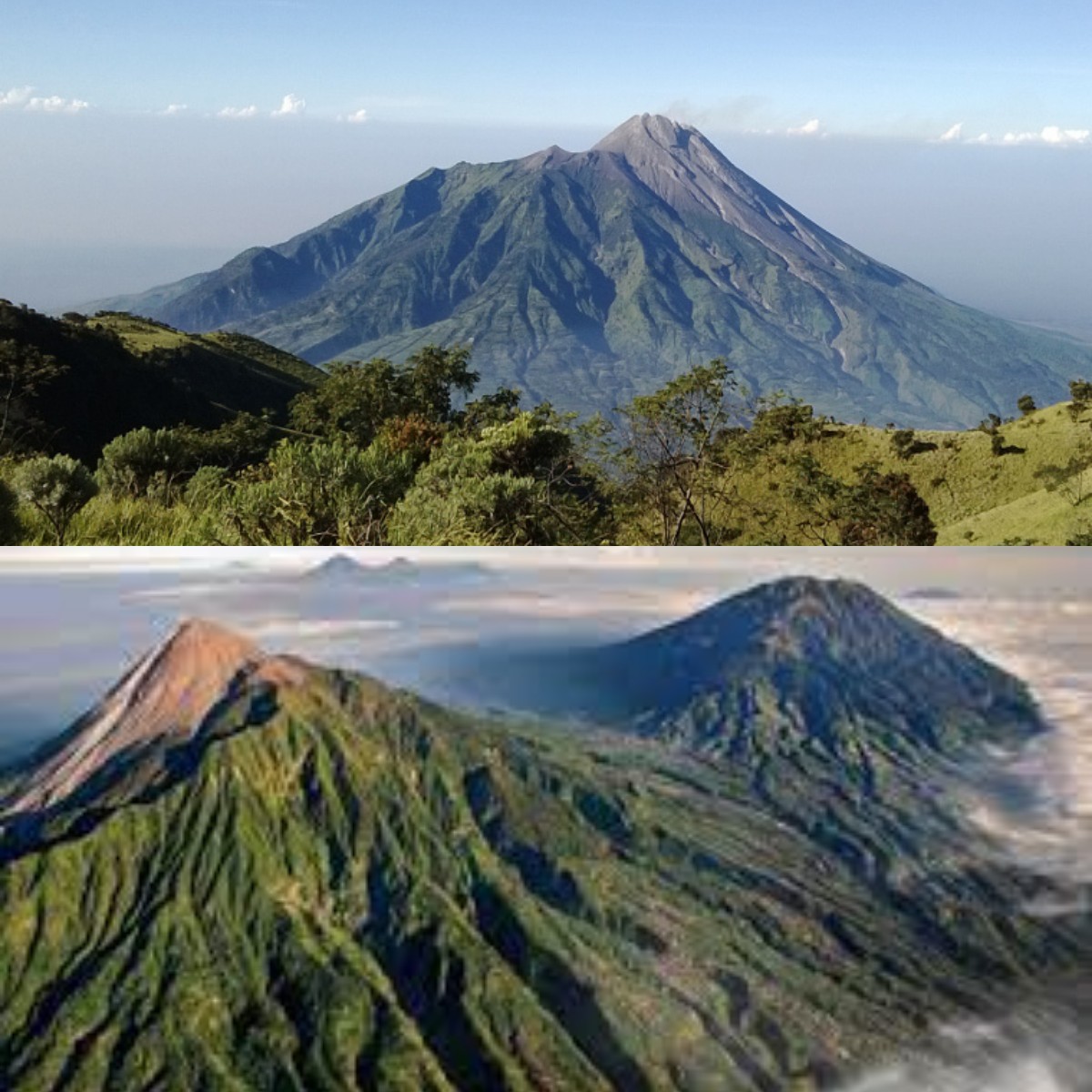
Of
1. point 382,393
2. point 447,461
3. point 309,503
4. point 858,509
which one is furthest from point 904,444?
point 309,503

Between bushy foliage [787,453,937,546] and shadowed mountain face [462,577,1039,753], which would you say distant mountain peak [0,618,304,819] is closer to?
shadowed mountain face [462,577,1039,753]

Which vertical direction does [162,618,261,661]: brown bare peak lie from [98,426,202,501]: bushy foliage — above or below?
above

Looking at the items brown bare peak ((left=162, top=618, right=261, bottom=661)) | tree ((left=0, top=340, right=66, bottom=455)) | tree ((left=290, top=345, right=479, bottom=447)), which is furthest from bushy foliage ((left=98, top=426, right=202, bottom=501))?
tree ((left=0, top=340, right=66, bottom=455))

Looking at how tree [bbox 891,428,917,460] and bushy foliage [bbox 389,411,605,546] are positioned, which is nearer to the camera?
bushy foliage [bbox 389,411,605,546]

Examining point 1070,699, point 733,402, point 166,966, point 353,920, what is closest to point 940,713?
point 1070,699

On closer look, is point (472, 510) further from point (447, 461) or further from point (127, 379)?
point (127, 379)

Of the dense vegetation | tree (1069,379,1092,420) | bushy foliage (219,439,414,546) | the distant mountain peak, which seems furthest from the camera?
tree (1069,379,1092,420)
